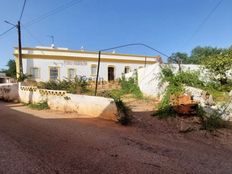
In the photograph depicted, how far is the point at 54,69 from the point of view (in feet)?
75.0

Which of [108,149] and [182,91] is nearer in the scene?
[108,149]

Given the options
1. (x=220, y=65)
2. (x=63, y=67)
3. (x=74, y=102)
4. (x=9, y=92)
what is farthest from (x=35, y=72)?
(x=220, y=65)

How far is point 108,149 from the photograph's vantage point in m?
4.68

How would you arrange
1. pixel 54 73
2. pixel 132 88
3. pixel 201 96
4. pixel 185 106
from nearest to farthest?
1. pixel 185 106
2. pixel 201 96
3. pixel 132 88
4. pixel 54 73

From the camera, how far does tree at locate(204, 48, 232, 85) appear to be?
1068cm

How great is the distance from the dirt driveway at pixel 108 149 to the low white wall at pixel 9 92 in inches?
331

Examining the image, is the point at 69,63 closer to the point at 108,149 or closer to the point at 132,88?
the point at 132,88

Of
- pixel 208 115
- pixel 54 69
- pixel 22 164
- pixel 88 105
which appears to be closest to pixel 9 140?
pixel 22 164

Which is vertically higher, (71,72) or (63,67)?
(63,67)

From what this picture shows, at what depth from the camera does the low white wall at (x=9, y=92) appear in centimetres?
1504

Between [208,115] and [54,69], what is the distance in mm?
18399

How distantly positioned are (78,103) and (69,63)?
49.0 ft

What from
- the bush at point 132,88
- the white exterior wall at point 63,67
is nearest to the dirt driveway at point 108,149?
the bush at point 132,88

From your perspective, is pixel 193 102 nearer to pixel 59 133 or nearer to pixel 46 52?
pixel 59 133
